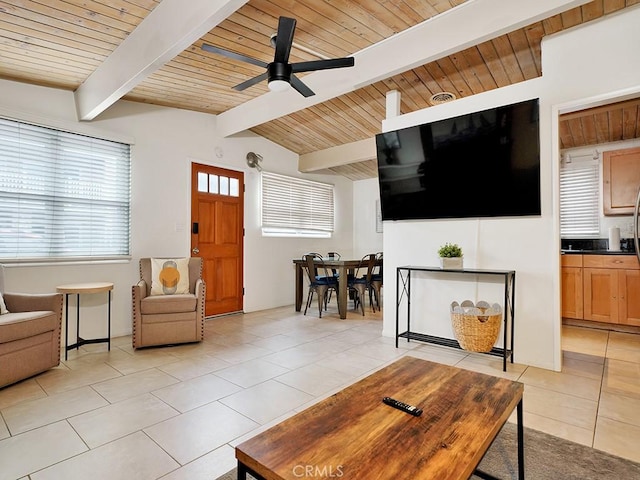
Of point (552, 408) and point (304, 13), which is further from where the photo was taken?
point (304, 13)

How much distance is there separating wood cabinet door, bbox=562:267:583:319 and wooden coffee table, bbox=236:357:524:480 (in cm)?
381

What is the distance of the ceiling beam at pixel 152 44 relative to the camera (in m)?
2.34

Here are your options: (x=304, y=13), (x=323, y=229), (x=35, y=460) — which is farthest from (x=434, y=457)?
(x=323, y=229)

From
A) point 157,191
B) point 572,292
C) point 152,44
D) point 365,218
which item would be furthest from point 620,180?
point 157,191

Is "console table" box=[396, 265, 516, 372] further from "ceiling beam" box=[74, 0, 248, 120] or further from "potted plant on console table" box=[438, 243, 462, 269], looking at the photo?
"ceiling beam" box=[74, 0, 248, 120]

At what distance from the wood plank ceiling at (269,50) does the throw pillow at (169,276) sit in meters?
2.02

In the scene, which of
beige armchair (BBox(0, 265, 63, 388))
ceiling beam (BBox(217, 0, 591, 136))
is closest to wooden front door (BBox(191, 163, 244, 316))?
ceiling beam (BBox(217, 0, 591, 136))

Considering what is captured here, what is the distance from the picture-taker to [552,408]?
2326mm

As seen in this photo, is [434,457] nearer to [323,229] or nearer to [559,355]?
[559,355]

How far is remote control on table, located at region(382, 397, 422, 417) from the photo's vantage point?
4.27ft

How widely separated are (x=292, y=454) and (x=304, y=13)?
3019mm

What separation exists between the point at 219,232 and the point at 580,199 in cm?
529

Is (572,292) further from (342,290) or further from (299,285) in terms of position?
(299,285)

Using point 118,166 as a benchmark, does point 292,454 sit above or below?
below
